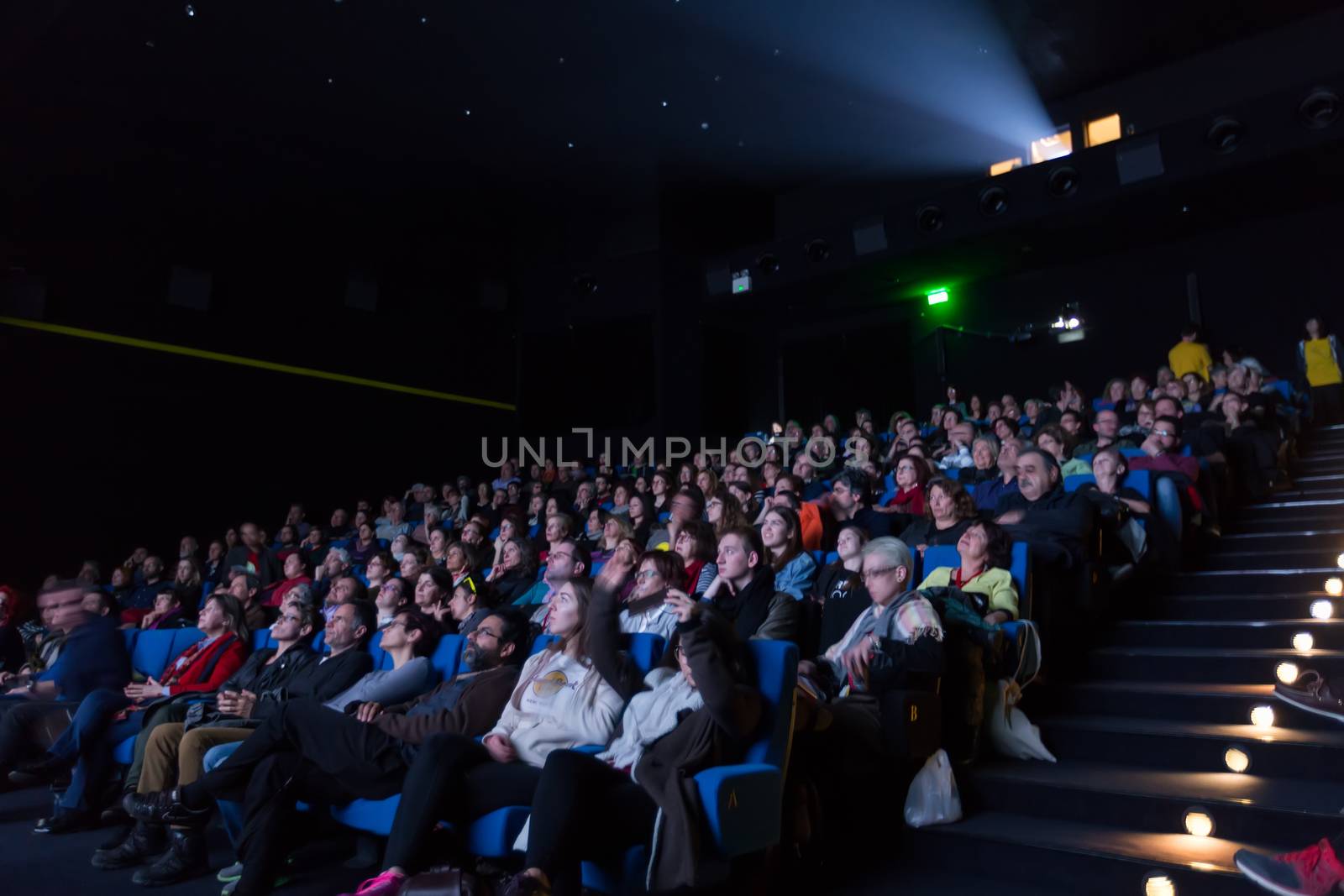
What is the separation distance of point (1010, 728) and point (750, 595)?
2.77 feet

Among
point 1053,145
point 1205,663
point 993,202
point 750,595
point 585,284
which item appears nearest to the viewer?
point 750,595

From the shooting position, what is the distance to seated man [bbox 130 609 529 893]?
7.16ft

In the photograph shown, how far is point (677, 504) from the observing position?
4.00 m

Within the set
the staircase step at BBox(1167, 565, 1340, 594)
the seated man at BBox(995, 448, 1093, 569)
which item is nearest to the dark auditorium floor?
the seated man at BBox(995, 448, 1093, 569)

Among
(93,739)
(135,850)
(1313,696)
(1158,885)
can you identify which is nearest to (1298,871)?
(1158,885)

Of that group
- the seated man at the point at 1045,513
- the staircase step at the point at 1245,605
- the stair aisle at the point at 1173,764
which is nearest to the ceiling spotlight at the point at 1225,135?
the stair aisle at the point at 1173,764

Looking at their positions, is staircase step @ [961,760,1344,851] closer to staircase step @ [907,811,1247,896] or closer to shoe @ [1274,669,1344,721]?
staircase step @ [907,811,1247,896]

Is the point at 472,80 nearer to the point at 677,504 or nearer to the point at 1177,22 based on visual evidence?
the point at 677,504

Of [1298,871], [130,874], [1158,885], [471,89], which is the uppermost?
[471,89]

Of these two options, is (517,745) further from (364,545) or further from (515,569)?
(364,545)

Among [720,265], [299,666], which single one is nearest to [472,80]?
[720,265]

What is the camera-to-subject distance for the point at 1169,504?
142 inches

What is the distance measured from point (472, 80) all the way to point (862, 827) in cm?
602

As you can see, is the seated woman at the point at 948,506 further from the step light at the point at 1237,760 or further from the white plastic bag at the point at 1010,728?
the step light at the point at 1237,760
